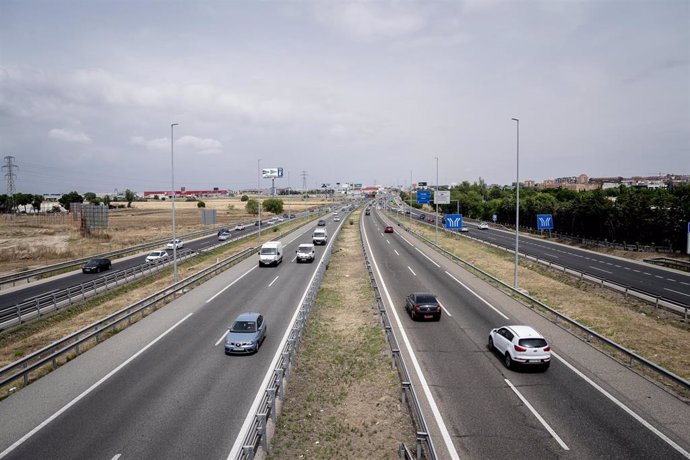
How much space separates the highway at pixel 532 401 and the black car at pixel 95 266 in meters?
32.0

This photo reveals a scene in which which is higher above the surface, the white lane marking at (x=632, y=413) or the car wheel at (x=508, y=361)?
the car wheel at (x=508, y=361)

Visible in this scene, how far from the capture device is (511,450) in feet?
36.4

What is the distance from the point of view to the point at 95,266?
41.3 meters

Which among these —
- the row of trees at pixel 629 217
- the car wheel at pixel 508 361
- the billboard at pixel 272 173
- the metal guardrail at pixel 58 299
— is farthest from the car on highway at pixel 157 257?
the billboard at pixel 272 173

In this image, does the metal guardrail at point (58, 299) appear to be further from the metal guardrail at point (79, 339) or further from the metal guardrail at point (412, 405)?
the metal guardrail at point (412, 405)

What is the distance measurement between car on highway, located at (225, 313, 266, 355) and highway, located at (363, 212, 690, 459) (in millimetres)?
6340

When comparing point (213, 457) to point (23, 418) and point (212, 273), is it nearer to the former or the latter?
point (23, 418)

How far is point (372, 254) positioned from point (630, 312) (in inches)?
1116

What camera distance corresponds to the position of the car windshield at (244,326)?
18.5m

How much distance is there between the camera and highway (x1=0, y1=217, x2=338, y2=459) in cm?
1130

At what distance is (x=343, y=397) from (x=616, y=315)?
61.7 feet

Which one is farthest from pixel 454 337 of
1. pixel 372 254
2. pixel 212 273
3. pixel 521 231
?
pixel 521 231

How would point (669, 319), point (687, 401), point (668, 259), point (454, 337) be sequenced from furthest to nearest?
point (668, 259)
point (669, 319)
point (454, 337)
point (687, 401)

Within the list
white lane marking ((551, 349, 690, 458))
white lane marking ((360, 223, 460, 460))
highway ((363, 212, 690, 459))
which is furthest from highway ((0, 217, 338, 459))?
white lane marking ((551, 349, 690, 458))
